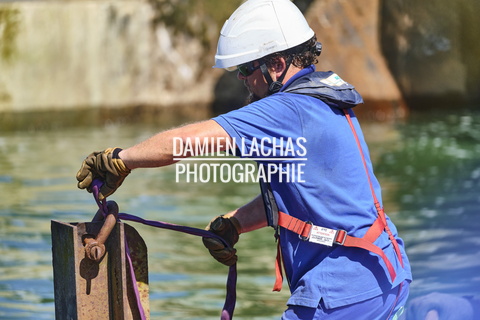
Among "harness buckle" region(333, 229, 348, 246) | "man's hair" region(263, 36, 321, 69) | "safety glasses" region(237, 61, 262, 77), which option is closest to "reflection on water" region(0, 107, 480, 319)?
"harness buckle" region(333, 229, 348, 246)

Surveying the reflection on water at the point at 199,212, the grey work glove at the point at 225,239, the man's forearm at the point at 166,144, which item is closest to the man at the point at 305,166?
the man's forearm at the point at 166,144

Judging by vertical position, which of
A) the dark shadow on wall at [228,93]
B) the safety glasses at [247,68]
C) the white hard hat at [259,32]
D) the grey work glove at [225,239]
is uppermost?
the dark shadow on wall at [228,93]

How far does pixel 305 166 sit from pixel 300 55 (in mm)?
456

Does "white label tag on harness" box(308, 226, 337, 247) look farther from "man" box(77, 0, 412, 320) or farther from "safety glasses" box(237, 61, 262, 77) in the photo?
"safety glasses" box(237, 61, 262, 77)

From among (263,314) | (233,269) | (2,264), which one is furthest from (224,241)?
(2,264)

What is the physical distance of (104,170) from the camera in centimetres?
326

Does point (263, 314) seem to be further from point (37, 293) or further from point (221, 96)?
point (221, 96)

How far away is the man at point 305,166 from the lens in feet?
10.3

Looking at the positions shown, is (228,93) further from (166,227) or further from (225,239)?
(166,227)

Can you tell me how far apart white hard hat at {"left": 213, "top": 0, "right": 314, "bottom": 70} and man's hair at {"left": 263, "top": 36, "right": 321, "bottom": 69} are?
0.10 feet

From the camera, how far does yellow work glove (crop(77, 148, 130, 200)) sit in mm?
3211

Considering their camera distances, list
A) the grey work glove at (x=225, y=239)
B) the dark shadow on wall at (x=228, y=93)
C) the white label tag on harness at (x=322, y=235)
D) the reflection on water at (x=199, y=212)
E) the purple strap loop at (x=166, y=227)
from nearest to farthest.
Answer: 1. the white label tag on harness at (x=322, y=235)
2. the purple strap loop at (x=166, y=227)
3. the grey work glove at (x=225, y=239)
4. the reflection on water at (x=199, y=212)
5. the dark shadow on wall at (x=228, y=93)

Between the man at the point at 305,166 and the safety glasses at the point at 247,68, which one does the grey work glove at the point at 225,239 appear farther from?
the safety glasses at the point at 247,68

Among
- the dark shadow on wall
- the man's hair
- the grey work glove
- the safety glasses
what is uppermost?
the dark shadow on wall
